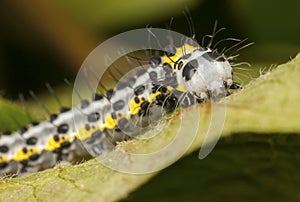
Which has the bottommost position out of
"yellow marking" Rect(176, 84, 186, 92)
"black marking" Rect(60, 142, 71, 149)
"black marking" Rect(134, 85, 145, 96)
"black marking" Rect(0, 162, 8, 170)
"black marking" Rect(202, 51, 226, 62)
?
"black marking" Rect(60, 142, 71, 149)

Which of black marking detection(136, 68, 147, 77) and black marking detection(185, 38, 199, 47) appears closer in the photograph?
black marking detection(185, 38, 199, 47)

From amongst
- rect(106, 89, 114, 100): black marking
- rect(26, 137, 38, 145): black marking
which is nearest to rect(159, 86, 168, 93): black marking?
rect(106, 89, 114, 100): black marking

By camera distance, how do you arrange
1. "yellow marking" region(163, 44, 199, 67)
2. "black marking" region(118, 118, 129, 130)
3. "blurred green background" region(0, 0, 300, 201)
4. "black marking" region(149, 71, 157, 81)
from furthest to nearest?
"blurred green background" region(0, 0, 300, 201), "black marking" region(118, 118, 129, 130), "black marking" region(149, 71, 157, 81), "yellow marking" region(163, 44, 199, 67)

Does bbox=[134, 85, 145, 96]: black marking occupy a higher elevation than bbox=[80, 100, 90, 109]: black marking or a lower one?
higher

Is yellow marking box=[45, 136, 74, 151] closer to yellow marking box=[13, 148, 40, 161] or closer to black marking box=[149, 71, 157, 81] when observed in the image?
yellow marking box=[13, 148, 40, 161]

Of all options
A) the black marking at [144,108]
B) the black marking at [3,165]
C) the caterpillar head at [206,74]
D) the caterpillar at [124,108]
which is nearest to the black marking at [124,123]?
the caterpillar at [124,108]

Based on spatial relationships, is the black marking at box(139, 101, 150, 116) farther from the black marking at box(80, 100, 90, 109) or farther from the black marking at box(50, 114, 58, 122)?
the black marking at box(50, 114, 58, 122)

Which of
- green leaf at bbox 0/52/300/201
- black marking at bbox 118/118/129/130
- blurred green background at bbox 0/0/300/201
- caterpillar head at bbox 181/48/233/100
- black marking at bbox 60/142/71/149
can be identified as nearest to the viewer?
Answer: green leaf at bbox 0/52/300/201
